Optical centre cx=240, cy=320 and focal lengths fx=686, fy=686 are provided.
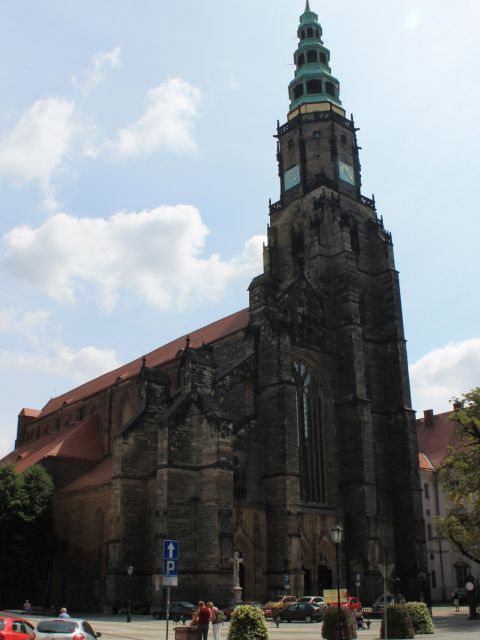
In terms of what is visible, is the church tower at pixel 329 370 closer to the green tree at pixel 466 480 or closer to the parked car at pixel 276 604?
the parked car at pixel 276 604

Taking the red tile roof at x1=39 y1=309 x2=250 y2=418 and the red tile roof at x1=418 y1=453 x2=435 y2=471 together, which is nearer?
the red tile roof at x1=39 y1=309 x2=250 y2=418

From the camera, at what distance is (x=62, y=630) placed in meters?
15.5

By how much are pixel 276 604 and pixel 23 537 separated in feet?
55.2

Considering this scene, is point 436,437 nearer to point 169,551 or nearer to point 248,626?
point 248,626

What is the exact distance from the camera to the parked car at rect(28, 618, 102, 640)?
→ 15.3 meters

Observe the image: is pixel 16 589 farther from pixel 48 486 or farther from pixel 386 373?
pixel 386 373

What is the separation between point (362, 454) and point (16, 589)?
23.0m

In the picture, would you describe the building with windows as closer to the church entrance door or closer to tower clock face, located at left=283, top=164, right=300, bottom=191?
the church entrance door

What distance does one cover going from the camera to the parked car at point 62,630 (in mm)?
15289

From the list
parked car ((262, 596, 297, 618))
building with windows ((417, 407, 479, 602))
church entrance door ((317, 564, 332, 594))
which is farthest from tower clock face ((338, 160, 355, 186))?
parked car ((262, 596, 297, 618))

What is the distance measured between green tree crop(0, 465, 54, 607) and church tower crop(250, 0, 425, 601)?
47.6 feet

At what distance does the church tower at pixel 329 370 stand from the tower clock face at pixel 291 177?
3.7 inches

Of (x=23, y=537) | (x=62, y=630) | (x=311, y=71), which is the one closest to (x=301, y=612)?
(x=23, y=537)

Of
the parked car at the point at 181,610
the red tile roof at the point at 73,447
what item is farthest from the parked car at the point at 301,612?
the red tile roof at the point at 73,447
